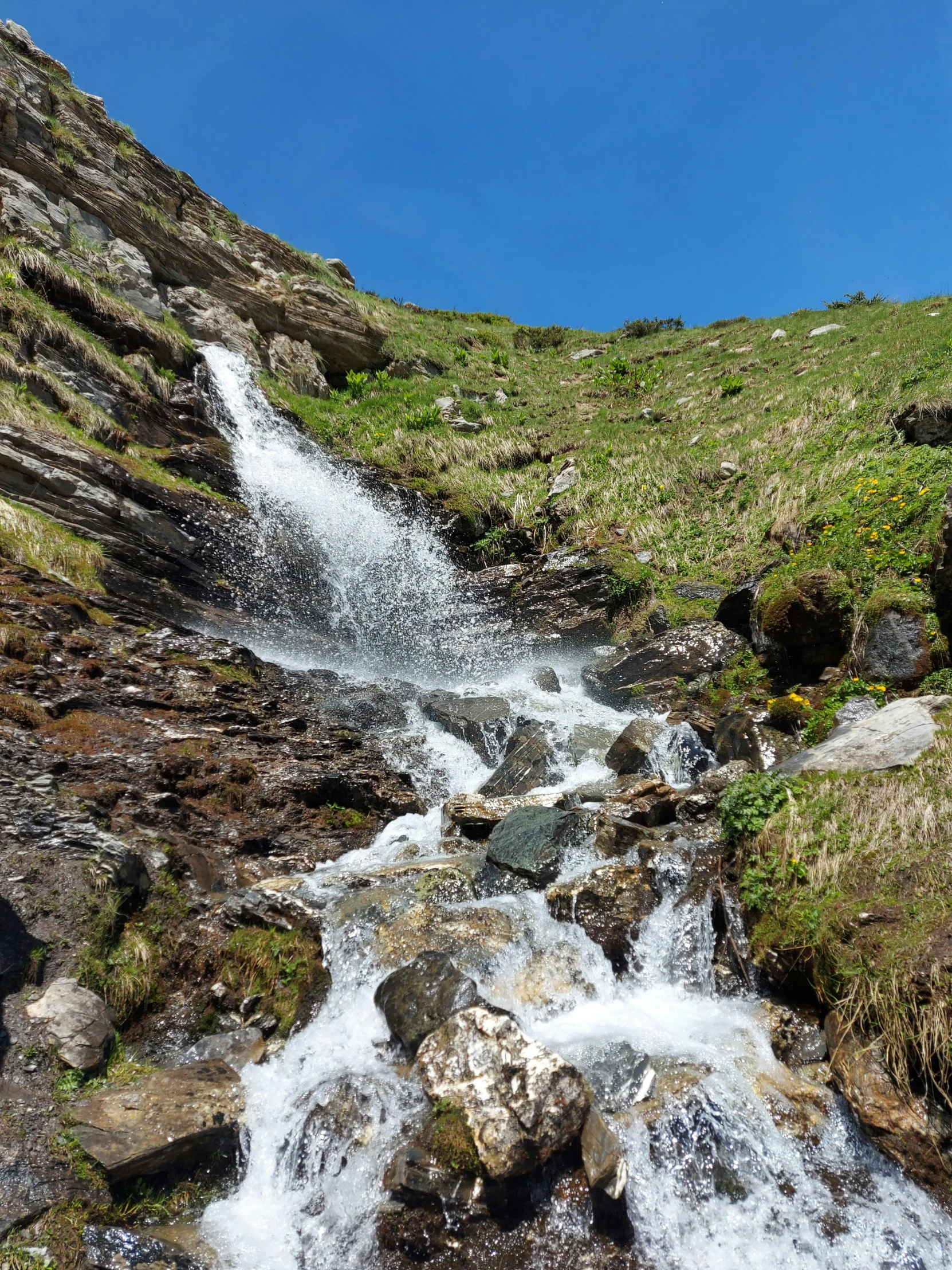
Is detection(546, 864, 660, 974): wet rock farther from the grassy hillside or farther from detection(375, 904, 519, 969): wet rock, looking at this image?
the grassy hillside

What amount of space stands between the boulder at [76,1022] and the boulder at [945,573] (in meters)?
9.90

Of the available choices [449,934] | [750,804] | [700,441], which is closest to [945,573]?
[750,804]

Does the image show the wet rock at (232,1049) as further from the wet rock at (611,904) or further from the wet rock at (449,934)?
the wet rock at (611,904)

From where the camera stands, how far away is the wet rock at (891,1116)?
3.81 metres

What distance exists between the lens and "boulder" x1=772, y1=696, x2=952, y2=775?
6.54m

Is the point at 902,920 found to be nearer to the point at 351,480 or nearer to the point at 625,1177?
the point at 625,1177

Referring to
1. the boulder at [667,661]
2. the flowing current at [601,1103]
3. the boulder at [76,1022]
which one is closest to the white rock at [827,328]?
the boulder at [667,661]

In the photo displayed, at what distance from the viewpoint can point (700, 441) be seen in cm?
2161

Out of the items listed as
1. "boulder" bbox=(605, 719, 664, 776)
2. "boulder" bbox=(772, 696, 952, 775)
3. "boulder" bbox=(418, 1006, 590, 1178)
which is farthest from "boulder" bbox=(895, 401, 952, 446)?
"boulder" bbox=(418, 1006, 590, 1178)

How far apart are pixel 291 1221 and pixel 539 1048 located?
6.00 feet

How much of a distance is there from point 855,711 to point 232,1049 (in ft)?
25.5

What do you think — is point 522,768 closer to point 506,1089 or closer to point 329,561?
point 506,1089

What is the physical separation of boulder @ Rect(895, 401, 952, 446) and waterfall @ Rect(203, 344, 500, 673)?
1038 centimetres

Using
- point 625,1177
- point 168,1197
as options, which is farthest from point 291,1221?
point 625,1177
